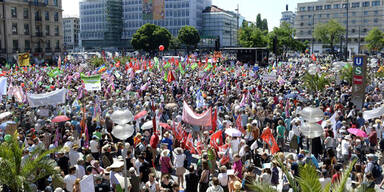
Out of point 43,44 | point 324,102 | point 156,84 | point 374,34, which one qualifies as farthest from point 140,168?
point 374,34

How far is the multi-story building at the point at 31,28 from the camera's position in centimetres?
5925

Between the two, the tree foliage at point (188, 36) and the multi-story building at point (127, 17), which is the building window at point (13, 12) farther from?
the multi-story building at point (127, 17)

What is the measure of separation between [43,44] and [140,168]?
6282cm

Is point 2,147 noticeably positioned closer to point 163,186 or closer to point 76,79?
point 163,186

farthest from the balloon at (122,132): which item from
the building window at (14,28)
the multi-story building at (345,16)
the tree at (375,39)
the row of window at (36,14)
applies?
the multi-story building at (345,16)

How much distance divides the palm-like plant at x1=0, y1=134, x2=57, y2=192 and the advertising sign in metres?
14.9

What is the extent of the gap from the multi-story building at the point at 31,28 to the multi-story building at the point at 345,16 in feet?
196

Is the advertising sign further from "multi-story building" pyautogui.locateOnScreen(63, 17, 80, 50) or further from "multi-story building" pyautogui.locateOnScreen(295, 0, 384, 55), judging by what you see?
"multi-story building" pyautogui.locateOnScreen(63, 17, 80, 50)

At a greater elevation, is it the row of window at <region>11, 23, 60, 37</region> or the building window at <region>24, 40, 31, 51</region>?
the row of window at <region>11, 23, 60, 37</region>

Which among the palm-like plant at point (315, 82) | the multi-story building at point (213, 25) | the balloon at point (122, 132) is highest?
the multi-story building at point (213, 25)

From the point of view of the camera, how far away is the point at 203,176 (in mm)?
8305

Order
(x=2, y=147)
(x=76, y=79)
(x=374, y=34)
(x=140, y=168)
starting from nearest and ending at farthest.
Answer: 1. (x=2, y=147)
2. (x=140, y=168)
3. (x=76, y=79)
4. (x=374, y=34)

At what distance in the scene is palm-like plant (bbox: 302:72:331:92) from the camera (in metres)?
22.2

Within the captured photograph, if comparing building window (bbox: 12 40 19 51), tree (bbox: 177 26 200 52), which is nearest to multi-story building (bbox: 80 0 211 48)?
tree (bbox: 177 26 200 52)
